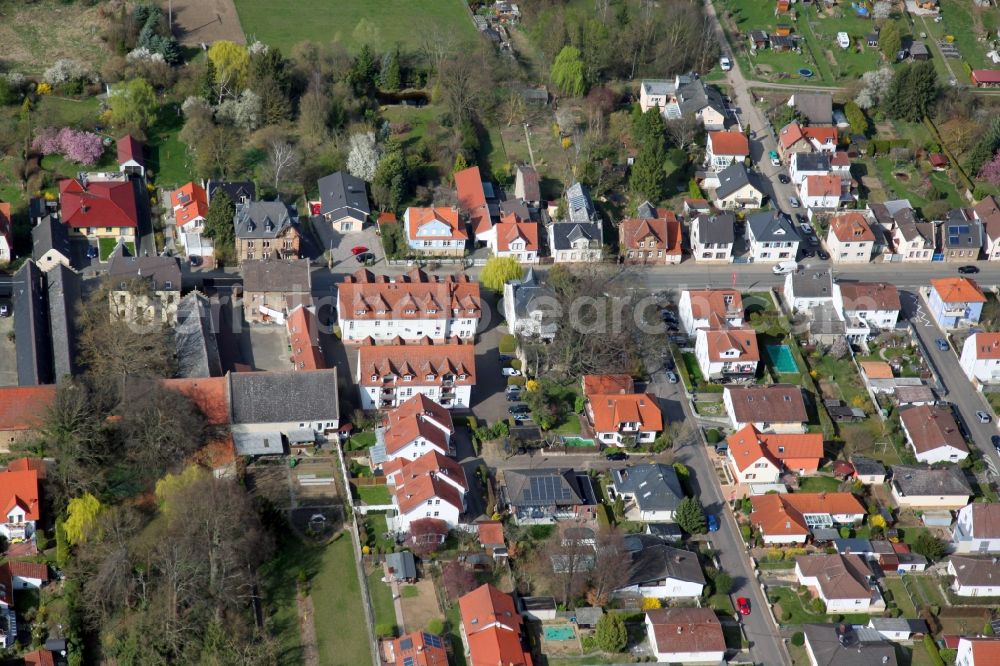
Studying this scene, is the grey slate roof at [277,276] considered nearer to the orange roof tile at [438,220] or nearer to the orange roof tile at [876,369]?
the orange roof tile at [438,220]

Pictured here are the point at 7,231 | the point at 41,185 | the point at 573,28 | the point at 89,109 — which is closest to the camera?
the point at 7,231

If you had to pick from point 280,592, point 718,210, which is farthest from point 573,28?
point 280,592

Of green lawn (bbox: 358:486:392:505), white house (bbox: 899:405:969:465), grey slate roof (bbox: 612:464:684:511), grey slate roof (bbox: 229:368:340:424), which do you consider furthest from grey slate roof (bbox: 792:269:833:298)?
grey slate roof (bbox: 229:368:340:424)

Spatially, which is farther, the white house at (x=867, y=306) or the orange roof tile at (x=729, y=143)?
the orange roof tile at (x=729, y=143)

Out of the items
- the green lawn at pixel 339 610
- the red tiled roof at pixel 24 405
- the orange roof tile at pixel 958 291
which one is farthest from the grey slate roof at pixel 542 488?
the orange roof tile at pixel 958 291

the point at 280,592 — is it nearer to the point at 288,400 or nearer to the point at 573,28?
the point at 288,400

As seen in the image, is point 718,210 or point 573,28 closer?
point 718,210
